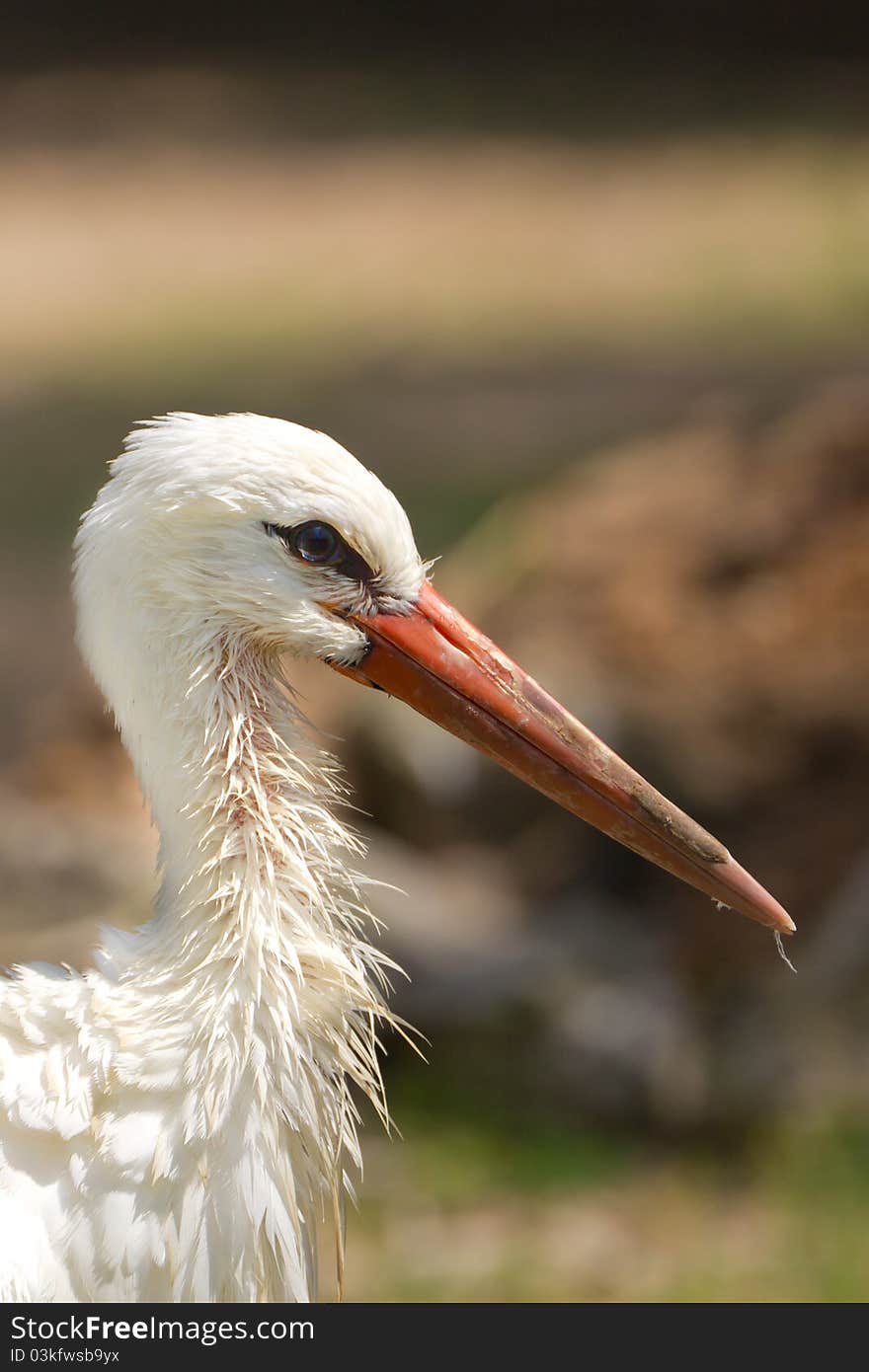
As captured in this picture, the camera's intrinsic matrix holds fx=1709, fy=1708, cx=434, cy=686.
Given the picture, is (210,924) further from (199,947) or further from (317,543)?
(317,543)

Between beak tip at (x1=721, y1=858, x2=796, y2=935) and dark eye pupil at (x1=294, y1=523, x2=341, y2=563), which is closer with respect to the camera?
dark eye pupil at (x1=294, y1=523, x2=341, y2=563)

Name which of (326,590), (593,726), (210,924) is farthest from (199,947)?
(593,726)

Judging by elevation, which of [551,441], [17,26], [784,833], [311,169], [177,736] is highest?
[17,26]

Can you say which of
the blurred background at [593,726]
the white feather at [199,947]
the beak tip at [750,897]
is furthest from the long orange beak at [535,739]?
the blurred background at [593,726]

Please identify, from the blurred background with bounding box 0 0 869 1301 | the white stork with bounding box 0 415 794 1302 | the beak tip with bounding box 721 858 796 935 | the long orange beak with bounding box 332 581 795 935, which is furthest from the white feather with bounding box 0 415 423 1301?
the blurred background with bounding box 0 0 869 1301

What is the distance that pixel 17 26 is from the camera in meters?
14.8

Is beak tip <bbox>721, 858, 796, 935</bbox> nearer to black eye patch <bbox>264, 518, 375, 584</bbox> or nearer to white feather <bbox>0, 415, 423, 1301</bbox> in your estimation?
white feather <bbox>0, 415, 423, 1301</bbox>

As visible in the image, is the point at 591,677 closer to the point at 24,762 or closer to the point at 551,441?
the point at 24,762

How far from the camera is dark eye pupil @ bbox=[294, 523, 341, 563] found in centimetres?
228

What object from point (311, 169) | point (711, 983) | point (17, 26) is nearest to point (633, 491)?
point (711, 983)

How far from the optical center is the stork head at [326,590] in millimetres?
2240

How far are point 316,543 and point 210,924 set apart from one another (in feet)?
1.73

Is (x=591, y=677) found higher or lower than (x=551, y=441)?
lower
